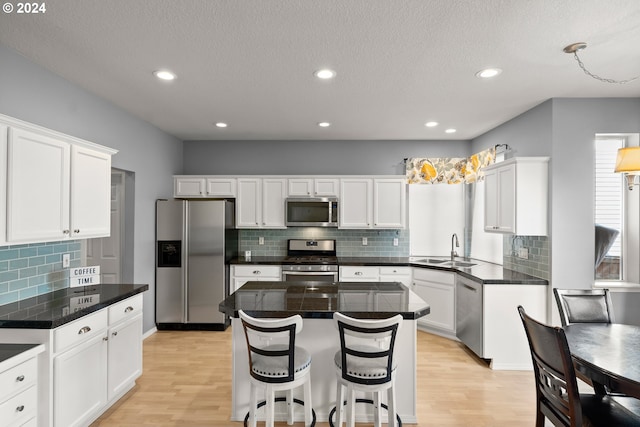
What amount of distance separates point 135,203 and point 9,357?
2.55 metres

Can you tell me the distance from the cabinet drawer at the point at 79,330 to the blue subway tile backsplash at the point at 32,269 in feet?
1.96

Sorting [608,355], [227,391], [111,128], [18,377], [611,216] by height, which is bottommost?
[227,391]

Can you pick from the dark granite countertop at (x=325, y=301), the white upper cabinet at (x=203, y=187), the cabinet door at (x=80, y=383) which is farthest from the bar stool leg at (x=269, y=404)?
the white upper cabinet at (x=203, y=187)

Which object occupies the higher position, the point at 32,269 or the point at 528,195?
the point at 528,195

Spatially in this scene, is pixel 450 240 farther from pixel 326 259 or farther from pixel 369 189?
pixel 326 259

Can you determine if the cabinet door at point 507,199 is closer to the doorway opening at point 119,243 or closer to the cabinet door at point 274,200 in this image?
the cabinet door at point 274,200

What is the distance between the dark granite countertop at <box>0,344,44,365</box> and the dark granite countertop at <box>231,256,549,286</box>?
2797mm

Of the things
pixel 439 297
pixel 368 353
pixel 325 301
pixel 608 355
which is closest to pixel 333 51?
pixel 325 301

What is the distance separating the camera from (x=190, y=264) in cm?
444

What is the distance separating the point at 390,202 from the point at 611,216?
2462 mm

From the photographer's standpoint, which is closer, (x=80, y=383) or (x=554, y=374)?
(x=554, y=374)

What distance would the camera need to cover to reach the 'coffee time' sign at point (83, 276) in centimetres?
267

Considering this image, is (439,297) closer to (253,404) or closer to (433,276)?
(433,276)

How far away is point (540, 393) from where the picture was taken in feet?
6.43
